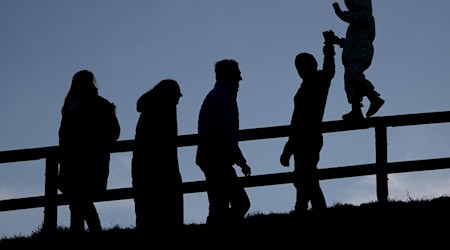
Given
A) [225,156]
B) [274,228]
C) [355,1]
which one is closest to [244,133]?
[225,156]

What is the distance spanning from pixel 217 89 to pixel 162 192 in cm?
154

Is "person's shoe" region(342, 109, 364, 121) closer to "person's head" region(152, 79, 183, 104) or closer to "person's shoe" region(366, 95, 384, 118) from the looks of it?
"person's shoe" region(366, 95, 384, 118)

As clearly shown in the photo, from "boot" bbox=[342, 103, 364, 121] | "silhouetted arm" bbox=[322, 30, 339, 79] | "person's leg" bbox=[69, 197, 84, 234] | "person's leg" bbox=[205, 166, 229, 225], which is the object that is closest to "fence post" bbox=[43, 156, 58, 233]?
"person's leg" bbox=[69, 197, 84, 234]

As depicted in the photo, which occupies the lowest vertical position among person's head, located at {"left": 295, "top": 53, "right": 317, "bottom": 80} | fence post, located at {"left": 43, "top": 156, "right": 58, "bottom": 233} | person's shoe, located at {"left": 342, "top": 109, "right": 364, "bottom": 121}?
fence post, located at {"left": 43, "top": 156, "right": 58, "bottom": 233}

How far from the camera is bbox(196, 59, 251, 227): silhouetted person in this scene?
987cm

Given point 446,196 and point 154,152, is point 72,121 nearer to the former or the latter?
point 154,152

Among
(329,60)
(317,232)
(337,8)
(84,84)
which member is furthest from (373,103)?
(84,84)

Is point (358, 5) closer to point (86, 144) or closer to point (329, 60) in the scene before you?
point (329, 60)

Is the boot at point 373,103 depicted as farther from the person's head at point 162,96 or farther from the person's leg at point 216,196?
the person's head at point 162,96

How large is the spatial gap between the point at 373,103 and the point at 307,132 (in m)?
2.91

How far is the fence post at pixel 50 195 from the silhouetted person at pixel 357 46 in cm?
435

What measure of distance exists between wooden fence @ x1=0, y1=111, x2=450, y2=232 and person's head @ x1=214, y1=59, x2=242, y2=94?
1000 mm

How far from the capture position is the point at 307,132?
33.1ft

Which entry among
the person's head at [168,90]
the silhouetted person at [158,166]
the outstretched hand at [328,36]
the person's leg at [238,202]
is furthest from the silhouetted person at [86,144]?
the outstretched hand at [328,36]
